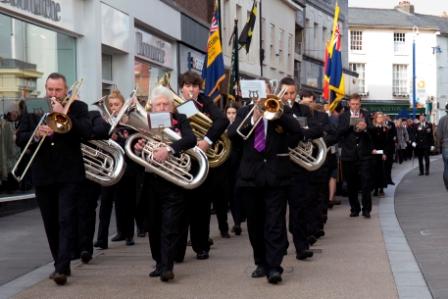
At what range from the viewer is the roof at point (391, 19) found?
80.2 m

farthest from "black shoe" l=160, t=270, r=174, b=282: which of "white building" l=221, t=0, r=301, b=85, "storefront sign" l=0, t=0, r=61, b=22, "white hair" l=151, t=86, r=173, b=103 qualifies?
"white building" l=221, t=0, r=301, b=85

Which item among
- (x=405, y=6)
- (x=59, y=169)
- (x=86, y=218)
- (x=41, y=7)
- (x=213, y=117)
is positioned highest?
(x=405, y=6)

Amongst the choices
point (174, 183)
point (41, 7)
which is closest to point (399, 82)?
point (41, 7)

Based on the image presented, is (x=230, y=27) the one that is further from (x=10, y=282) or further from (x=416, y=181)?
(x=10, y=282)

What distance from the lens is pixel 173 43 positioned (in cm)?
2706

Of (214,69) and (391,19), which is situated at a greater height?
(391,19)

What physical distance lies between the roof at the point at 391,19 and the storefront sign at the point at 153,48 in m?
54.1

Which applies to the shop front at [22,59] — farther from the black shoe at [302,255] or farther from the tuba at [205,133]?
the black shoe at [302,255]

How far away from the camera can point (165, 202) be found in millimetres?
8977

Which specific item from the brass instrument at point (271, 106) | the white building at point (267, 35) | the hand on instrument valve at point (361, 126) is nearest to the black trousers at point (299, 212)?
the brass instrument at point (271, 106)

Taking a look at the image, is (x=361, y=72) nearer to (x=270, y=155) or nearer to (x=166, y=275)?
(x=270, y=155)

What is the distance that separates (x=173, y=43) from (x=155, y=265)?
17.9 metres

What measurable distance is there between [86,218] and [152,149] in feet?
6.05

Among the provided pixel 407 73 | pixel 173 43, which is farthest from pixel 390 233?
pixel 407 73
